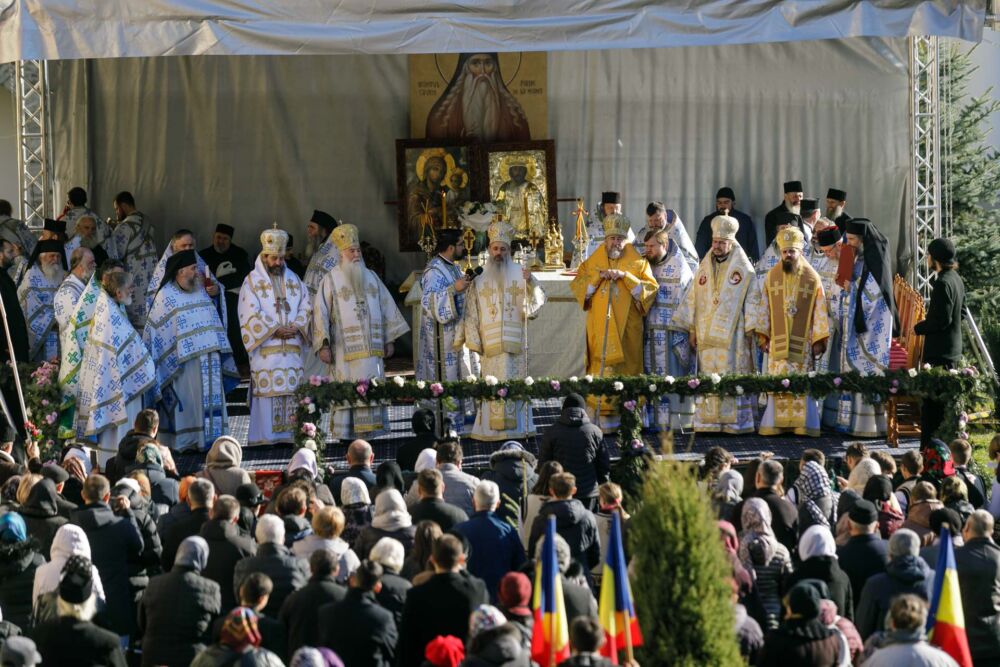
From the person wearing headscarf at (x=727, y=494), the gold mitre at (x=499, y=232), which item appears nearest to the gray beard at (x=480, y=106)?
the gold mitre at (x=499, y=232)

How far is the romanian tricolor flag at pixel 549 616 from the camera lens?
27.2 ft

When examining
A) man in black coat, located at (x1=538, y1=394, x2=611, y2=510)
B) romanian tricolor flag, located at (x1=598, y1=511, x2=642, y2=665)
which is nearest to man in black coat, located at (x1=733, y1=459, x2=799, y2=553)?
man in black coat, located at (x1=538, y1=394, x2=611, y2=510)

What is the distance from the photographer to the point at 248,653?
26.5 ft

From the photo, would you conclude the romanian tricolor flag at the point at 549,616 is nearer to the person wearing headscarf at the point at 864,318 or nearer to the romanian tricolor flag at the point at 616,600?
the romanian tricolor flag at the point at 616,600

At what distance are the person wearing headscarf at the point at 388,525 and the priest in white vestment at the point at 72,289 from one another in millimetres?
6647

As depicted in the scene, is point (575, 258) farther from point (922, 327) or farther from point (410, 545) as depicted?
point (410, 545)

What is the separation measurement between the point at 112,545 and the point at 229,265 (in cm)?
1039

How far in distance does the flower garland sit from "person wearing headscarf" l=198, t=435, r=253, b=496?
249 centimetres

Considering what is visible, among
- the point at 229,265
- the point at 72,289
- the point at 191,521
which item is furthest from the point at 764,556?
the point at 229,265

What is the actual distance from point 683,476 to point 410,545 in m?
2.93

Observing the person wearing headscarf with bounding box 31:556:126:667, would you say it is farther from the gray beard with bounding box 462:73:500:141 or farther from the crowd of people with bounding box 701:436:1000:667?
the gray beard with bounding box 462:73:500:141

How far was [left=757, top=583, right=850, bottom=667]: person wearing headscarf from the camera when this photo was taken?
822 centimetres

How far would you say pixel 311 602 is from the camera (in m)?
8.92

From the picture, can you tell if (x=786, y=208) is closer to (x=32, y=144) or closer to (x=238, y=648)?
(x=32, y=144)
